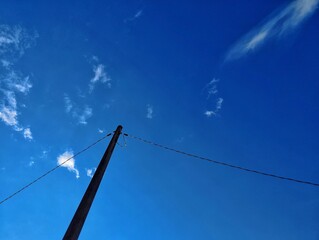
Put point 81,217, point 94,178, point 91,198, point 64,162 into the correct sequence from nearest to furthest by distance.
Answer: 1. point 81,217
2. point 91,198
3. point 94,178
4. point 64,162

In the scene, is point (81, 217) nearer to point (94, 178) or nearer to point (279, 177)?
point (94, 178)

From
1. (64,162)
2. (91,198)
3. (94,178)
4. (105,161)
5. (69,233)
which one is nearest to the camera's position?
(69,233)

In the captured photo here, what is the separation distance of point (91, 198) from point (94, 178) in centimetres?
56

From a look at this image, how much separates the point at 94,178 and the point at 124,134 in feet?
12.0

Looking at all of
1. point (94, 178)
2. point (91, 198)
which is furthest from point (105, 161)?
point (91, 198)

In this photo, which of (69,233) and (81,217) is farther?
(81,217)

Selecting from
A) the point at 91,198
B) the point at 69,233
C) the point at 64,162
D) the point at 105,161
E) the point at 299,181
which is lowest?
the point at 69,233

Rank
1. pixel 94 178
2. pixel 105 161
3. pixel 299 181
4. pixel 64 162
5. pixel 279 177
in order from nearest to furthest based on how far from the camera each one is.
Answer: pixel 94 178
pixel 105 161
pixel 299 181
pixel 279 177
pixel 64 162

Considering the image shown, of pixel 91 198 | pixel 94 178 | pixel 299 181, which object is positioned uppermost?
pixel 299 181

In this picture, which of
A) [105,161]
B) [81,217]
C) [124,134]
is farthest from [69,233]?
[124,134]

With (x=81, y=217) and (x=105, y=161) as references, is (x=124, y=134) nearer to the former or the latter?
(x=105, y=161)

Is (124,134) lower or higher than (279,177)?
higher

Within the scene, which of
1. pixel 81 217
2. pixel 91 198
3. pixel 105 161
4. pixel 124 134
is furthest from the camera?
pixel 124 134

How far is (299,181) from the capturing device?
7.31 meters
